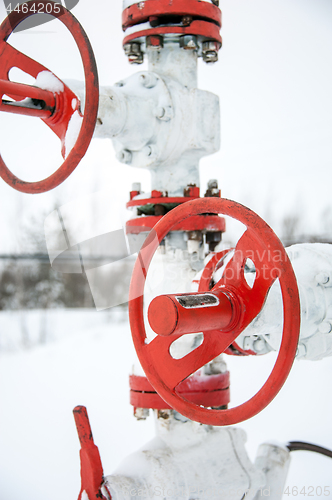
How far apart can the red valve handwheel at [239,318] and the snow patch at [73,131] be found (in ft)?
0.68

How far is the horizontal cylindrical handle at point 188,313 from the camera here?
0.47 metres

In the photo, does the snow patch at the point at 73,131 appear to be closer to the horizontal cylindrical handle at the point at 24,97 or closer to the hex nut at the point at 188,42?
the horizontal cylindrical handle at the point at 24,97

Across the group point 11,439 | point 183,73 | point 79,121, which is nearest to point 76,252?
point 79,121

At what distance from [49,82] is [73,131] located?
0.09 m

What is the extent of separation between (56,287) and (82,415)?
49.4 inches

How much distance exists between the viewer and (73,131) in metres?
0.71

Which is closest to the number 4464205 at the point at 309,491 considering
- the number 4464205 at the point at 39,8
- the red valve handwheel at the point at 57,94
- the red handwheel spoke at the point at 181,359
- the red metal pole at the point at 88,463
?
the red metal pole at the point at 88,463

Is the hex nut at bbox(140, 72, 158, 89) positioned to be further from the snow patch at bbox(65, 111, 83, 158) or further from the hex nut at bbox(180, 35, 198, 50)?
the snow patch at bbox(65, 111, 83, 158)

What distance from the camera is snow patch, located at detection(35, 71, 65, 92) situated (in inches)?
28.2

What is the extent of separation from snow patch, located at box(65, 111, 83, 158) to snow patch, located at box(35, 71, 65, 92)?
49mm

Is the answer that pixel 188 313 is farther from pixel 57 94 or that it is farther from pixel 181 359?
pixel 57 94

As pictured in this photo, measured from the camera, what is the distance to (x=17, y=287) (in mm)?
2070

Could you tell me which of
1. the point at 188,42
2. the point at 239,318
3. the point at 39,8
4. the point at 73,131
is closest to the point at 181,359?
the point at 239,318

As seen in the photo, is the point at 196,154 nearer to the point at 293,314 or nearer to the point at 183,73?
the point at 183,73
